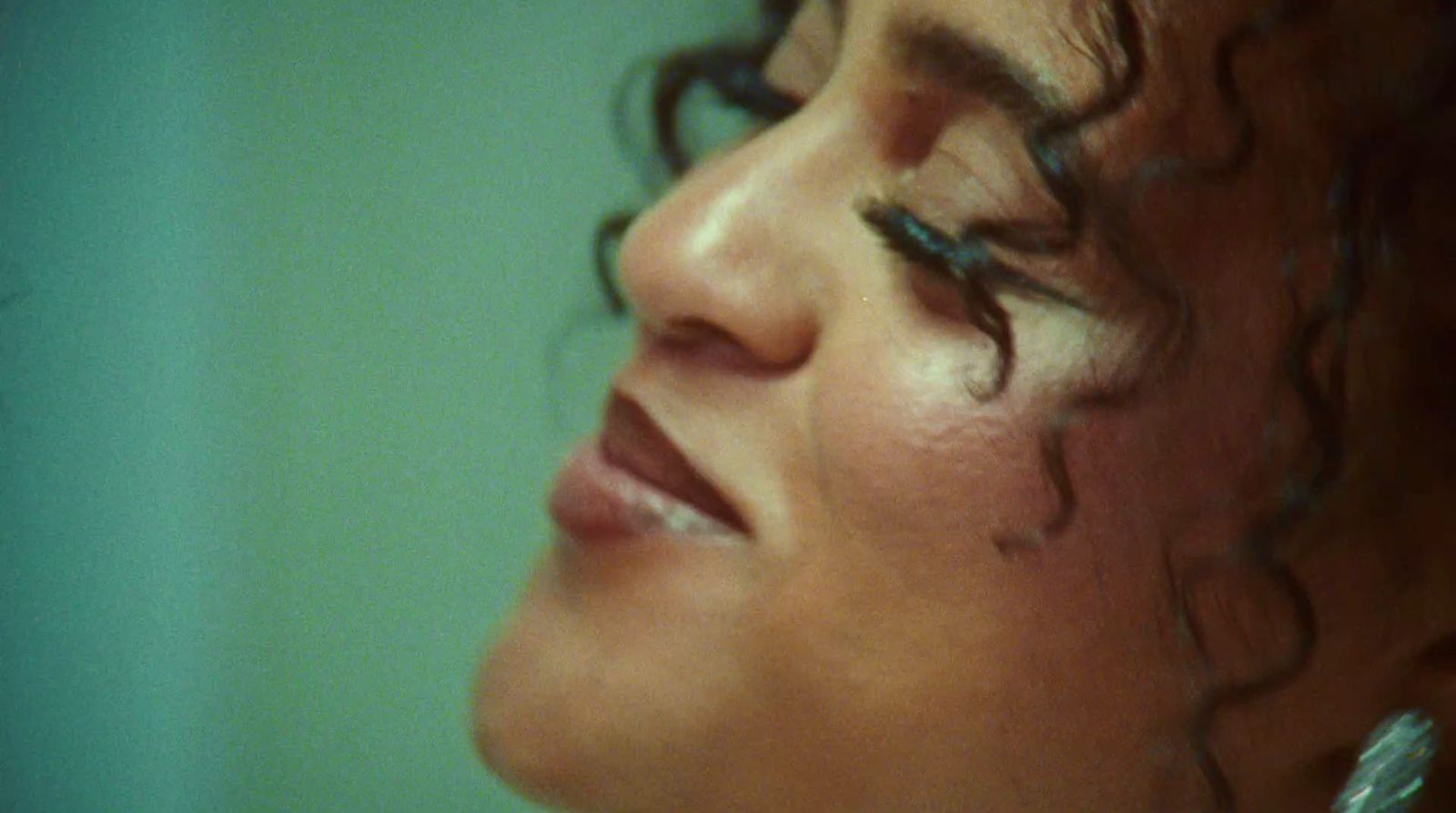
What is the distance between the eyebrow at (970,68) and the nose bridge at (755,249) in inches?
1.6

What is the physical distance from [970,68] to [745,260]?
11 cm

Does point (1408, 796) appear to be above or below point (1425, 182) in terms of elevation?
below

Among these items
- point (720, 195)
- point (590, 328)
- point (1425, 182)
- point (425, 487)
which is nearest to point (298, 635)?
point (425, 487)

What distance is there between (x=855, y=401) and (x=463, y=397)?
16.4 inches

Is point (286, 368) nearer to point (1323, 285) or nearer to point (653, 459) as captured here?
point (653, 459)

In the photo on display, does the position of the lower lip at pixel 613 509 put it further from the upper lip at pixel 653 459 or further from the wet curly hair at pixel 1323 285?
the wet curly hair at pixel 1323 285

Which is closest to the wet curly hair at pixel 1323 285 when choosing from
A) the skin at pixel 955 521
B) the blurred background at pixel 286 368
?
the skin at pixel 955 521

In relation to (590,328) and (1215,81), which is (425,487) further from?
(1215,81)

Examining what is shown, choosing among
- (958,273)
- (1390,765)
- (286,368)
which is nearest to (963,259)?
(958,273)

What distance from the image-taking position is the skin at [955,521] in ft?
1.37

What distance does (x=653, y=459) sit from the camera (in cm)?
49

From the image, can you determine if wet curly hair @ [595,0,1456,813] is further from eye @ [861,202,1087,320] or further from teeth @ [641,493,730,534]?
teeth @ [641,493,730,534]

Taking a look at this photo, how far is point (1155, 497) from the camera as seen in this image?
1.37ft

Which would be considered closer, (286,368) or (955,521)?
(955,521)
